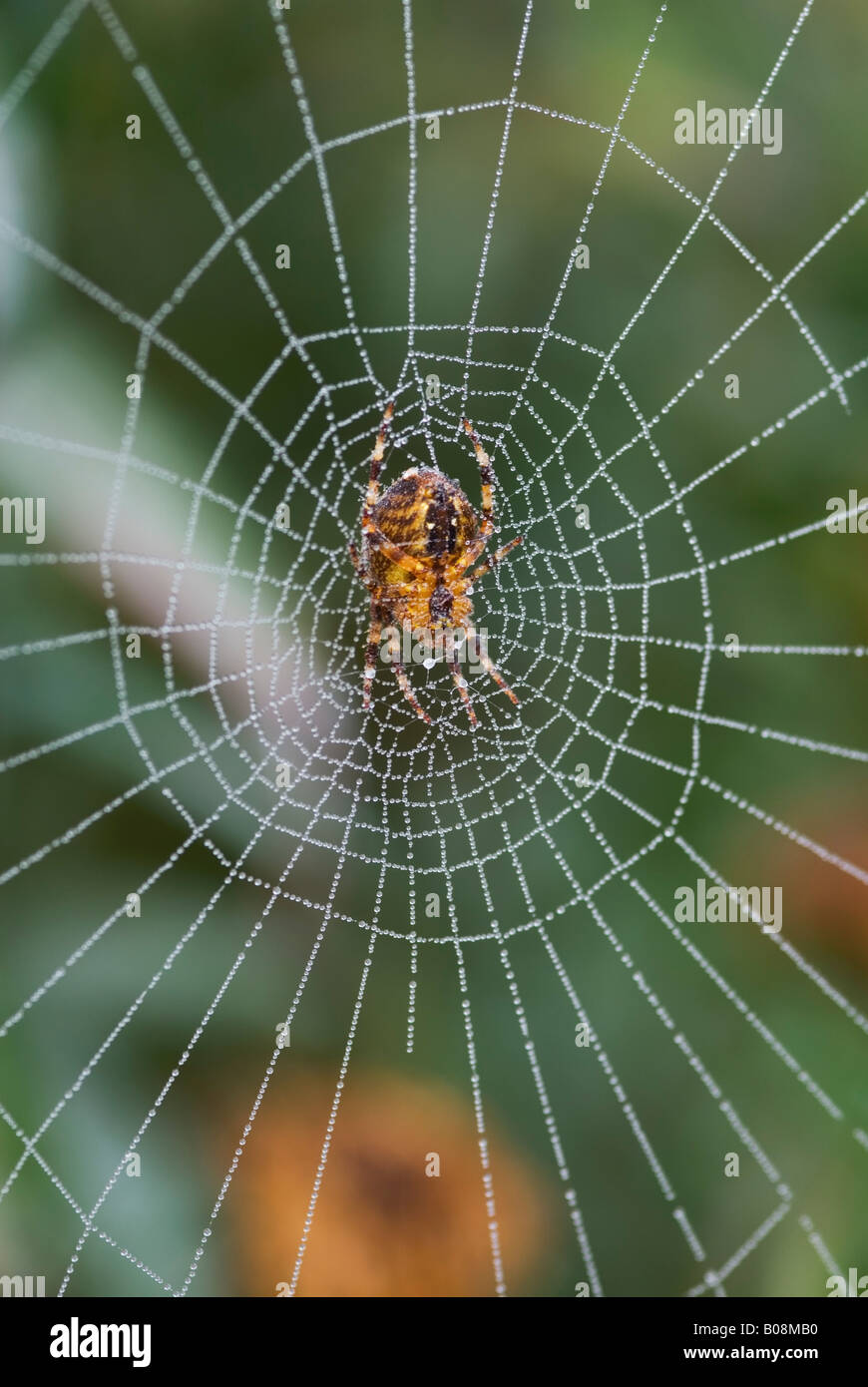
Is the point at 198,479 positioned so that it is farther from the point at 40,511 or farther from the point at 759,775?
the point at 759,775

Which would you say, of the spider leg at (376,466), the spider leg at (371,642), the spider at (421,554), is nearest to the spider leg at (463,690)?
the spider at (421,554)

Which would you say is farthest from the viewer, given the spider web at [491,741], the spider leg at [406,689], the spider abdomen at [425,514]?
the spider leg at [406,689]

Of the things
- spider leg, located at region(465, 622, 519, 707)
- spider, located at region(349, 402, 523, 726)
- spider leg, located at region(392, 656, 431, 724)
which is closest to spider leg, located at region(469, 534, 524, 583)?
spider, located at region(349, 402, 523, 726)

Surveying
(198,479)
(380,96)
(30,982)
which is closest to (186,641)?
(198,479)

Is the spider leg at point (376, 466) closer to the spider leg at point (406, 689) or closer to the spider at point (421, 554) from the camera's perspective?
the spider at point (421, 554)

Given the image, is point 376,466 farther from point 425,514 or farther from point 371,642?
point 371,642

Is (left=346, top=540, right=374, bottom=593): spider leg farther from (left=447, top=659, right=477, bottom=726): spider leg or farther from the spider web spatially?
(left=447, top=659, right=477, bottom=726): spider leg

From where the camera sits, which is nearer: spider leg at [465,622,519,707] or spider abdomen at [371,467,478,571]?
spider abdomen at [371,467,478,571]

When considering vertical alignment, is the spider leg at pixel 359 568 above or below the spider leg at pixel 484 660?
above
